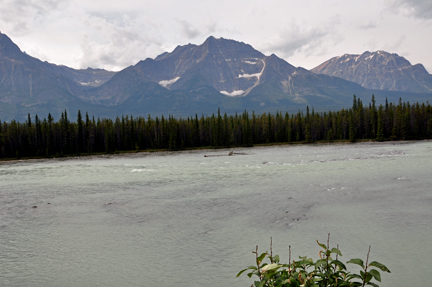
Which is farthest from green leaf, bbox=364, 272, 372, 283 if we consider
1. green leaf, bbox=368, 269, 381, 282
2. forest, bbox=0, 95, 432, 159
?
forest, bbox=0, 95, 432, 159

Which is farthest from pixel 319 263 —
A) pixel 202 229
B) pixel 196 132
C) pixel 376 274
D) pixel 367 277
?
pixel 196 132

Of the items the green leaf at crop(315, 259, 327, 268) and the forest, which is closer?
the green leaf at crop(315, 259, 327, 268)

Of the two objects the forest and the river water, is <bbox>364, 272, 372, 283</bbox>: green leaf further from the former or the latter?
the forest

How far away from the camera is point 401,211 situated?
26031 mm

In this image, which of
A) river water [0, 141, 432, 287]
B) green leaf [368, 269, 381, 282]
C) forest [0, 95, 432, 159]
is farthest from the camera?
forest [0, 95, 432, 159]

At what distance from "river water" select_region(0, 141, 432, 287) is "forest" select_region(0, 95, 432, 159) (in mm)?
119751

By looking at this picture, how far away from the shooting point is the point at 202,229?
23.4m

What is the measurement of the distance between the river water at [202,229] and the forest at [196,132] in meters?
120

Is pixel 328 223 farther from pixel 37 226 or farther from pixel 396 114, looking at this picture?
pixel 396 114

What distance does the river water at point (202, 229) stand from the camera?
648 inches

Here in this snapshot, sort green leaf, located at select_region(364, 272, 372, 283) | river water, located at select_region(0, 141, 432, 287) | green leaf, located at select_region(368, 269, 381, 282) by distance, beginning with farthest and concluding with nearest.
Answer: river water, located at select_region(0, 141, 432, 287), green leaf, located at select_region(364, 272, 372, 283), green leaf, located at select_region(368, 269, 381, 282)

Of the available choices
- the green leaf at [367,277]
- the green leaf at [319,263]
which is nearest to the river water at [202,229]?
the green leaf at [319,263]

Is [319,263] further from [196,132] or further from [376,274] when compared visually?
[196,132]

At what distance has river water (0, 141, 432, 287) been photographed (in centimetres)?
1647
